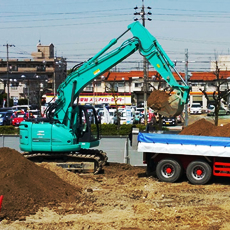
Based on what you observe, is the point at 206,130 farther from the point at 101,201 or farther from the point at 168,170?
the point at 101,201

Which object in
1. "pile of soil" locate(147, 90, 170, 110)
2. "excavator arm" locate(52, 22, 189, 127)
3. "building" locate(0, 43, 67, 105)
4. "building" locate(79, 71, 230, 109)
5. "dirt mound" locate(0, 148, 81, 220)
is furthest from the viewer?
"building" locate(0, 43, 67, 105)

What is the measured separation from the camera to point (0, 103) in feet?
264

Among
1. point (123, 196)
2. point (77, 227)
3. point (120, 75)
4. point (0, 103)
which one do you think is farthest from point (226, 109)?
point (77, 227)

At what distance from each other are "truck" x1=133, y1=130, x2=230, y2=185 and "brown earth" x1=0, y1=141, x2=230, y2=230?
382 millimetres

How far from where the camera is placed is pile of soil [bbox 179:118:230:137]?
51.4 feet

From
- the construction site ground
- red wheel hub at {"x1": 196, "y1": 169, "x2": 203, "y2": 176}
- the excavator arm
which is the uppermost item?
the excavator arm

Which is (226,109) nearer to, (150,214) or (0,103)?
(0,103)

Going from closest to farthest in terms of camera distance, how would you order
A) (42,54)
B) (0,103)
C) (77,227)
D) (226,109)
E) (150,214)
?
(77,227), (150,214), (226,109), (0,103), (42,54)

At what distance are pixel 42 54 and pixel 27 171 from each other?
90.2 m

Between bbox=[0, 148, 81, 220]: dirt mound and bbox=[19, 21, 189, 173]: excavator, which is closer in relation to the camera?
bbox=[0, 148, 81, 220]: dirt mound

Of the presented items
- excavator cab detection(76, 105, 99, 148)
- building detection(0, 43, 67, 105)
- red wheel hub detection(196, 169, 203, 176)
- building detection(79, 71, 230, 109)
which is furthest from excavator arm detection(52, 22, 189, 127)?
building detection(0, 43, 67, 105)

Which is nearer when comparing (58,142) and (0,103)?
(58,142)

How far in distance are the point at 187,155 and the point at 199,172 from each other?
2.19ft

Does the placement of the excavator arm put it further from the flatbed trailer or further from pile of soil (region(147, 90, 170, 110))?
the flatbed trailer
